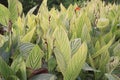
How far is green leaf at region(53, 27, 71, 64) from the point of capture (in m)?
1.51

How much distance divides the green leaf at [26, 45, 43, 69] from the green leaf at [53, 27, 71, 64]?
4.0 inches

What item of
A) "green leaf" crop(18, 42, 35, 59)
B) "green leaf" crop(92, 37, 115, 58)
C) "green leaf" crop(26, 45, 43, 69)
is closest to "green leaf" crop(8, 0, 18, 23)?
"green leaf" crop(18, 42, 35, 59)

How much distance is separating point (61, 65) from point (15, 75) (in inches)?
8.6

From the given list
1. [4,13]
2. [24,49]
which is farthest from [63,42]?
[4,13]

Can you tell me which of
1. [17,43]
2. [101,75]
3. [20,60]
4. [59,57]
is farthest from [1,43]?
[101,75]

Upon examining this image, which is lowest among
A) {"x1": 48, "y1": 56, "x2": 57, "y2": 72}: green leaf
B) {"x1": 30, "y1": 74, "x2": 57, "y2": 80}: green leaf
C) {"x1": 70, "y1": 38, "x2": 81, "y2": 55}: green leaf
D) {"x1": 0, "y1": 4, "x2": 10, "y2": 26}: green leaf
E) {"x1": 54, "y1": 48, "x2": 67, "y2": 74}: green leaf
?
{"x1": 30, "y1": 74, "x2": 57, "y2": 80}: green leaf

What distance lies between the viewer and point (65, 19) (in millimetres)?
2264

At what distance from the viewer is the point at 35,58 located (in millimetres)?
1551

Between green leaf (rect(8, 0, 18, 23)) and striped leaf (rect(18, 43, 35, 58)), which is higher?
green leaf (rect(8, 0, 18, 23))

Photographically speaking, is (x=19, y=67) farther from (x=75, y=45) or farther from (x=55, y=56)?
(x=75, y=45)

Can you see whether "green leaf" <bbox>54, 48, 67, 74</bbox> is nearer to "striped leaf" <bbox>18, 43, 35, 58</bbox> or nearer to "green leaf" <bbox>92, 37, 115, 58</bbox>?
"striped leaf" <bbox>18, 43, 35, 58</bbox>

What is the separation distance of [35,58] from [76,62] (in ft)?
0.74

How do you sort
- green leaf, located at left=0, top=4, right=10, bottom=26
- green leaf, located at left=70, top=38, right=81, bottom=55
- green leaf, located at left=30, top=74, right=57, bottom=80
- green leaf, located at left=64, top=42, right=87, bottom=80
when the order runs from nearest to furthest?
1. green leaf, located at left=64, top=42, right=87, bottom=80
2. green leaf, located at left=30, top=74, right=57, bottom=80
3. green leaf, located at left=70, top=38, right=81, bottom=55
4. green leaf, located at left=0, top=4, right=10, bottom=26

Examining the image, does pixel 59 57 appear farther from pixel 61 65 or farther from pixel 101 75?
pixel 101 75
